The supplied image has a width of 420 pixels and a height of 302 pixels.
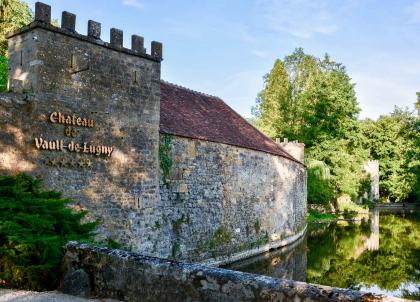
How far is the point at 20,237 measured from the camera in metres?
6.49

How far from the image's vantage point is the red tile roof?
48.0 ft

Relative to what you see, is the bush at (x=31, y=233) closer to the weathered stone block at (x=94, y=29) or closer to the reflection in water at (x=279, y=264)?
the weathered stone block at (x=94, y=29)

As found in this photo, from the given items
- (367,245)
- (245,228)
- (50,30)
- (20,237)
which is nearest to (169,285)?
(20,237)

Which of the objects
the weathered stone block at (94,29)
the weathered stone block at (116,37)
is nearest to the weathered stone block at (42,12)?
the weathered stone block at (94,29)

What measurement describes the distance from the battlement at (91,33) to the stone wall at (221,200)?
286 cm

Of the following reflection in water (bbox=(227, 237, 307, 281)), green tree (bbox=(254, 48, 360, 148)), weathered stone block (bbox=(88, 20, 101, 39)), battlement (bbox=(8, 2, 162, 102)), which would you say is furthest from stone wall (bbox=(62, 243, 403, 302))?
green tree (bbox=(254, 48, 360, 148))

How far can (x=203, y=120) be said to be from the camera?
16953mm

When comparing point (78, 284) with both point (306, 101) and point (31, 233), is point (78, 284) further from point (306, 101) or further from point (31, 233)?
point (306, 101)

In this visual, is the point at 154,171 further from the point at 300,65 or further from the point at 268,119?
the point at 300,65

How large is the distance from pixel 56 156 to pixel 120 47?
346 cm

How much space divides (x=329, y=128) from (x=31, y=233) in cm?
3413

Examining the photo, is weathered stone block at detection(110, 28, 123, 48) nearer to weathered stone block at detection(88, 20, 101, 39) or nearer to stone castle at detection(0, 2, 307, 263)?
stone castle at detection(0, 2, 307, 263)

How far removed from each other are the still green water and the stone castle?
1.78 m

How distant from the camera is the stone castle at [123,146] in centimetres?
973
